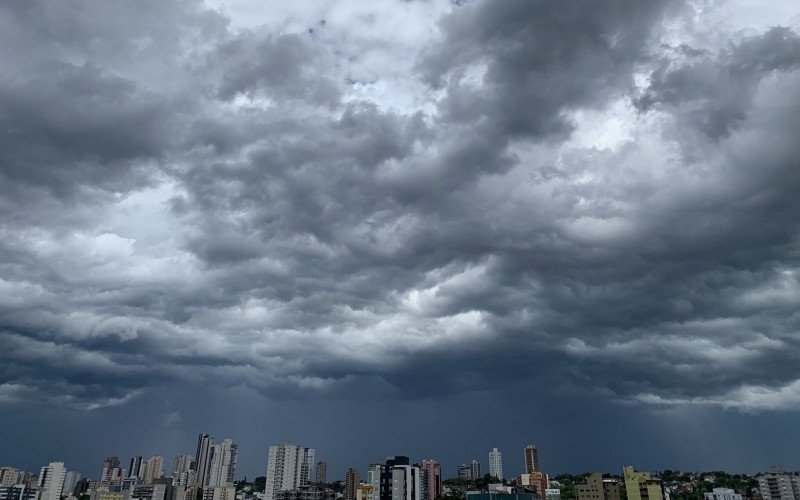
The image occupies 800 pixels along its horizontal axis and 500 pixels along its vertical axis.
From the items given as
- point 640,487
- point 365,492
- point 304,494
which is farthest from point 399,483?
point 640,487

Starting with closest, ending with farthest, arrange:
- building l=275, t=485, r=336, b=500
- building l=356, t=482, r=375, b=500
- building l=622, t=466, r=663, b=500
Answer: building l=622, t=466, r=663, b=500 → building l=275, t=485, r=336, b=500 → building l=356, t=482, r=375, b=500

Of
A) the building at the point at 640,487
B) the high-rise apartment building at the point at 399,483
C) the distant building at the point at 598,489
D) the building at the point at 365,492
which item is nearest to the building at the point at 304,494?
the building at the point at 365,492

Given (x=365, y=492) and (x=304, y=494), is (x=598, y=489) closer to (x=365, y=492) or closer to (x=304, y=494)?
(x=365, y=492)

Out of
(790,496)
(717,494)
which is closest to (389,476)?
(717,494)

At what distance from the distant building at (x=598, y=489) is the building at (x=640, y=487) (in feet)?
53.1

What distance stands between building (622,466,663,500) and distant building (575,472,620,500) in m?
16.2

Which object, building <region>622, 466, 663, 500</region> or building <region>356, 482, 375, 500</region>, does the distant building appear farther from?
building <region>356, 482, 375, 500</region>

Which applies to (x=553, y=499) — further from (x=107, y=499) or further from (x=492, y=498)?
(x=107, y=499)

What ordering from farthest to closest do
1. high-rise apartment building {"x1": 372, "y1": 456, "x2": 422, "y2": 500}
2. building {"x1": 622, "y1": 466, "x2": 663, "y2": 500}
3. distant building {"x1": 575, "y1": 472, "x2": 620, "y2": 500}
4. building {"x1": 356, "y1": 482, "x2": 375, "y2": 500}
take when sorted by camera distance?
distant building {"x1": 575, "y1": 472, "x2": 620, "y2": 500}
building {"x1": 356, "y1": 482, "x2": 375, "y2": 500}
high-rise apartment building {"x1": 372, "y1": 456, "x2": 422, "y2": 500}
building {"x1": 622, "y1": 466, "x2": 663, "y2": 500}

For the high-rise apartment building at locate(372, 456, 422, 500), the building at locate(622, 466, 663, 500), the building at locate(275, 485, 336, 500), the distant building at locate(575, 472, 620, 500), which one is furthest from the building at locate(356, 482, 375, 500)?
the building at locate(622, 466, 663, 500)

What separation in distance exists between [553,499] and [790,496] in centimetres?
8485

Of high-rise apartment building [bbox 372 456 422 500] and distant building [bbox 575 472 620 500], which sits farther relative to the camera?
distant building [bbox 575 472 620 500]

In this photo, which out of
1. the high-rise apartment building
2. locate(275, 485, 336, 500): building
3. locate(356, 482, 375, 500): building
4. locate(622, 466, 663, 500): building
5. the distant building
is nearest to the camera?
locate(622, 466, 663, 500): building

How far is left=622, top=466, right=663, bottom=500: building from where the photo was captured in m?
148
